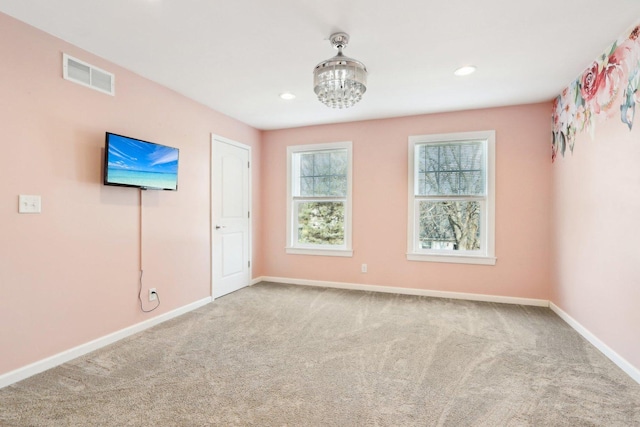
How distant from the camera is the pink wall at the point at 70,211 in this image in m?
2.12

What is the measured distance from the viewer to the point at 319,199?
4.83m

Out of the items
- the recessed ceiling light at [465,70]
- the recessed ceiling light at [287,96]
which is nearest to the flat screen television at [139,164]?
the recessed ceiling light at [287,96]

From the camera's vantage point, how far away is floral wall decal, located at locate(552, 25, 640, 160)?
221 centimetres

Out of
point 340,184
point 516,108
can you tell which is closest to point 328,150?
point 340,184

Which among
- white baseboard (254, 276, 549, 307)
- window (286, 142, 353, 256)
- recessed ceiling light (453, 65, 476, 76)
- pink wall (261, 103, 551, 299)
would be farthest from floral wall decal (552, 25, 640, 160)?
window (286, 142, 353, 256)

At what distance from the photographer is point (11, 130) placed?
6.91ft

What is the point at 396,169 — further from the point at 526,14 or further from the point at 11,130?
the point at 11,130

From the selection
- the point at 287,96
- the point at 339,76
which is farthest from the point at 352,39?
the point at 287,96

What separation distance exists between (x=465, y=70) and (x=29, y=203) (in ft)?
11.9

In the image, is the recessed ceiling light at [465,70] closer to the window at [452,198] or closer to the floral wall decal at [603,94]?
the floral wall decal at [603,94]

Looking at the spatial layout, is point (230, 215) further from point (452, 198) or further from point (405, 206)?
point (452, 198)

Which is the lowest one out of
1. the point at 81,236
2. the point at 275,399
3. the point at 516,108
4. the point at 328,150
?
the point at 275,399

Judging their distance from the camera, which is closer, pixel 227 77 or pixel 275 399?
pixel 275 399

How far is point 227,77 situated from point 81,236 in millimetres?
1882
